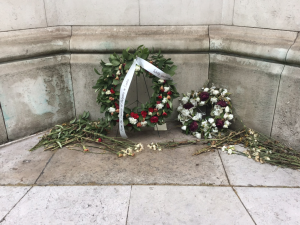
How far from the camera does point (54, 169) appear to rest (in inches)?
114

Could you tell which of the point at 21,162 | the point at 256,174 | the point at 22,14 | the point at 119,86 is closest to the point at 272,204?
the point at 256,174

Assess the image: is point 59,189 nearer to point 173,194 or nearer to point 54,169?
point 54,169

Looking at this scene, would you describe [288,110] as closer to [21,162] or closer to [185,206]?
[185,206]

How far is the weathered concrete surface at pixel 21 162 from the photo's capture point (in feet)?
9.05

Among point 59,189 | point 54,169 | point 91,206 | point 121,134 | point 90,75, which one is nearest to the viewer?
point 91,206

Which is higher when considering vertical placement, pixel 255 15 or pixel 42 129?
pixel 255 15

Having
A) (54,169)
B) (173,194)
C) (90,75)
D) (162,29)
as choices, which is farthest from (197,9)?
(54,169)

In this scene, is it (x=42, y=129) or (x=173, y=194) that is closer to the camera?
(x=173, y=194)

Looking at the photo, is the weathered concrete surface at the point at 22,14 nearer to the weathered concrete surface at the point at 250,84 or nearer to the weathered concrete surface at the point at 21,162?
the weathered concrete surface at the point at 21,162

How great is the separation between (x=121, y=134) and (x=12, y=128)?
51.7 inches

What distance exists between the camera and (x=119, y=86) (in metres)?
3.30

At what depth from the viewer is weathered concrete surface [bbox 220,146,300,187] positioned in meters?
2.65

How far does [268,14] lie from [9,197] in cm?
319

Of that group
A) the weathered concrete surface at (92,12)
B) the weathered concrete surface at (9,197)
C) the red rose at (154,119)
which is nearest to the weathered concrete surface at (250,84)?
the red rose at (154,119)
